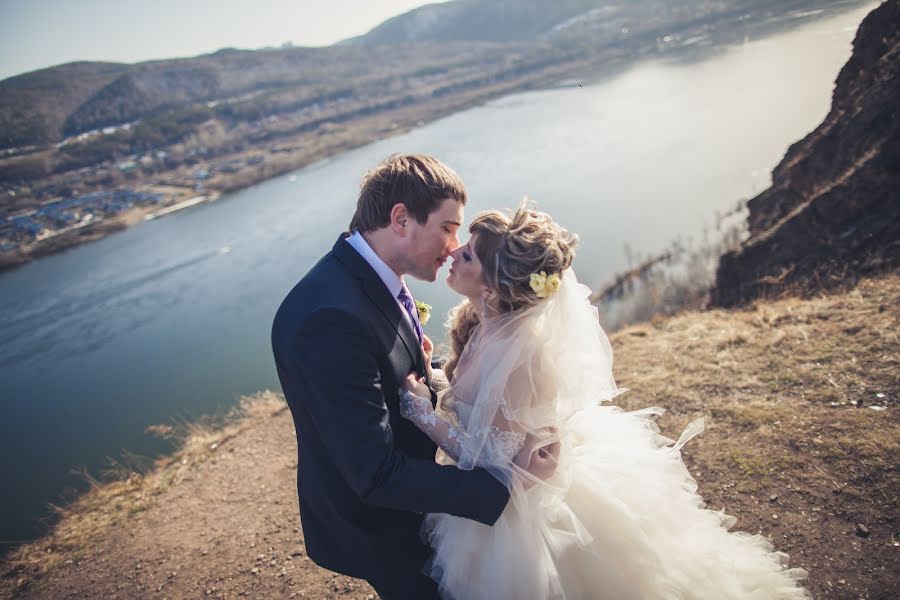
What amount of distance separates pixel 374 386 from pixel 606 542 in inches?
49.6

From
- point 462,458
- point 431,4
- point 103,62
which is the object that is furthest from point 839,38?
point 431,4

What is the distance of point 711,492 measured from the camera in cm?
330

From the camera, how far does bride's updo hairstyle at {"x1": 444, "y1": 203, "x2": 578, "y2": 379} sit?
2025mm

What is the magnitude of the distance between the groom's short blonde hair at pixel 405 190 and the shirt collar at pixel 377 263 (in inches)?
2.9

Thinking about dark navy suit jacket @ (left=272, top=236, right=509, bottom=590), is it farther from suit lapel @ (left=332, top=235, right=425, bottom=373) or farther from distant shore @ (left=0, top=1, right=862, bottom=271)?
distant shore @ (left=0, top=1, right=862, bottom=271)

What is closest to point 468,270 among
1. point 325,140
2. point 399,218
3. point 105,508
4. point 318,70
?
point 399,218

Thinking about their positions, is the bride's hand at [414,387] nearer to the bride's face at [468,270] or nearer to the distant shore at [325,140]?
the bride's face at [468,270]

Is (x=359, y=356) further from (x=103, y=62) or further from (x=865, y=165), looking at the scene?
(x=103, y=62)

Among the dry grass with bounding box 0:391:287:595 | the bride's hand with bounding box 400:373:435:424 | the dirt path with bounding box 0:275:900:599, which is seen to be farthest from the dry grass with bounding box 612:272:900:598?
the dry grass with bounding box 0:391:287:595

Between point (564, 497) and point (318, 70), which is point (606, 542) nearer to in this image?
point (564, 497)

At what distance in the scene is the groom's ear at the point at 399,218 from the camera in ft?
6.03

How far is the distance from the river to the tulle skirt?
8.86 meters

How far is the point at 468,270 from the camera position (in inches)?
84.7

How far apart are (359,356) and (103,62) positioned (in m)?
130
